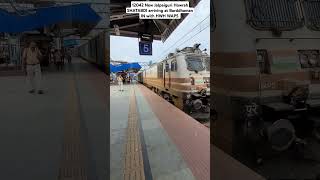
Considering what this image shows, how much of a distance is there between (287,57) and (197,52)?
24.4 ft

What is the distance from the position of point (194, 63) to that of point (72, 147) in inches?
331

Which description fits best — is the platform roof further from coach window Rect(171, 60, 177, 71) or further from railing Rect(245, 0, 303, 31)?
railing Rect(245, 0, 303, 31)

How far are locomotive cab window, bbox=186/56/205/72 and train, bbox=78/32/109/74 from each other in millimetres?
7544

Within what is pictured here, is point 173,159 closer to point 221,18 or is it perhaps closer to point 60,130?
point 60,130

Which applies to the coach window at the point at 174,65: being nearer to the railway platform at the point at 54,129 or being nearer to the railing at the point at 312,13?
the railing at the point at 312,13

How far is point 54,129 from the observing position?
4.51 m

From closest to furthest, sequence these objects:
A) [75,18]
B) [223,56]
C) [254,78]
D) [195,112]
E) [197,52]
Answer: [75,18] < [254,78] < [223,56] < [195,112] < [197,52]

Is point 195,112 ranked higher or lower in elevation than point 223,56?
lower

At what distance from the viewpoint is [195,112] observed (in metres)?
11.4

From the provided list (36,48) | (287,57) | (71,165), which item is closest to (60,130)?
(71,165)

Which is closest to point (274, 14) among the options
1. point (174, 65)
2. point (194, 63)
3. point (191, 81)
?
point (191, 81)

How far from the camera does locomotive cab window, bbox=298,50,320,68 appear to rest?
18.3ft

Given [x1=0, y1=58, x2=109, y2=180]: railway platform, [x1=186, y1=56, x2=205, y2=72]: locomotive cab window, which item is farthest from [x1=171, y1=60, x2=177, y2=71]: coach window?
[x1=0, y1=58, x2=109, y2=180]: railway platform

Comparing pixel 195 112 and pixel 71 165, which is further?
pixel 195 112
